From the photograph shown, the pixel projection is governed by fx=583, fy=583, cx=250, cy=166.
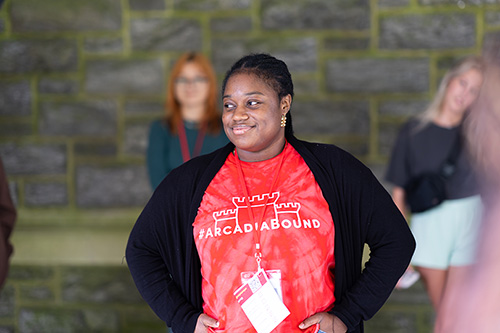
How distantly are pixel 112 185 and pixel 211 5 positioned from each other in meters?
1.34

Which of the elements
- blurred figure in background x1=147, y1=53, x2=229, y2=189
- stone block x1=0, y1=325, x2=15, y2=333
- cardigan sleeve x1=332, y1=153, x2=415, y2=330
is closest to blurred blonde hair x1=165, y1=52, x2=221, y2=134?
blurred figure in background x1=147, y1=53, x2=229, y2=189

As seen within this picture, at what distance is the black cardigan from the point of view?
67.8 inches

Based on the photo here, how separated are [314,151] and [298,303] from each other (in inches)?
18.1

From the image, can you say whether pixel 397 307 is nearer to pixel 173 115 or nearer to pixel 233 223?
pixel 173 115

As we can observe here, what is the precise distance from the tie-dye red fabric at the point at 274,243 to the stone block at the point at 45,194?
2.39 metres

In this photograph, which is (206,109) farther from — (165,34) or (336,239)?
(336,239)

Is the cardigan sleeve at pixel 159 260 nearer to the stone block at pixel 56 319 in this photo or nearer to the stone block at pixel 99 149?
the stone block at pixel 99 149

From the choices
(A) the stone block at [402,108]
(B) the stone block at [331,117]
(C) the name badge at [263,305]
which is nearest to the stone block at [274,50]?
(B) the stone block at [331,117]

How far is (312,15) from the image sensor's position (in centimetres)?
372

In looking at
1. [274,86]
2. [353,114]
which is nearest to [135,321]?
[353,114]

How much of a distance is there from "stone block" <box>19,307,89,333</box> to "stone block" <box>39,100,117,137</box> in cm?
117

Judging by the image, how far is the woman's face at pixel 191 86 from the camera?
9.93 feet

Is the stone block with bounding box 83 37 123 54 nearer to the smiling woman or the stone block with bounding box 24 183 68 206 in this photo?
the stone block with bounding box 24 183 68 206

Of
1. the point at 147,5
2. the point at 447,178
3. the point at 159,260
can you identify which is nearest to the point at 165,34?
the point at 147,5
